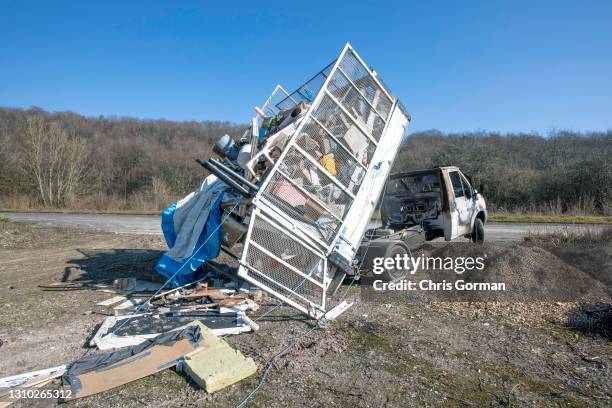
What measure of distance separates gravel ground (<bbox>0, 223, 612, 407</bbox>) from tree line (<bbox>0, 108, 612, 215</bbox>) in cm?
1914

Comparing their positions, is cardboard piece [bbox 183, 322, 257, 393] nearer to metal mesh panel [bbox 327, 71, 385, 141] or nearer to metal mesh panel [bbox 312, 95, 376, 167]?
metal mesh panel [bbox 312, 95, 376, 167]

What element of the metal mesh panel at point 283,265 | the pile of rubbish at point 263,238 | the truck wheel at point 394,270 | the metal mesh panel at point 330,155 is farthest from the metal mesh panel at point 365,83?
the metal mesh panel at point 283,265

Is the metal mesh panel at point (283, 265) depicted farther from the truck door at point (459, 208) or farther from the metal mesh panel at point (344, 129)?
the truck door at point (459, 208)

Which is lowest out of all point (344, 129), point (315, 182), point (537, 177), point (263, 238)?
point (263, 238)

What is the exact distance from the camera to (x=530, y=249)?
7.64m

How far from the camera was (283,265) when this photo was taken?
17.9ft

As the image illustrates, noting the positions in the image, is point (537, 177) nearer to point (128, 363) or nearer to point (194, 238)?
point (194, 238)

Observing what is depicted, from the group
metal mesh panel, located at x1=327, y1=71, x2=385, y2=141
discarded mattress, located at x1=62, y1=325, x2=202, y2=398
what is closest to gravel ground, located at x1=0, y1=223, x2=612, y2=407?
discarded mattress, located at x1=62, y1=325, x2=202, y2=398

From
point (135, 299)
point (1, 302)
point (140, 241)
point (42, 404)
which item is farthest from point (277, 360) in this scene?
point (140, 241)

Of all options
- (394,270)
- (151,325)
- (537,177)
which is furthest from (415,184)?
(537,177)

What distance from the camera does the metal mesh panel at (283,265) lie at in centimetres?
533

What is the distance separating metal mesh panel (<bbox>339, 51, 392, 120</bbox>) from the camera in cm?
638

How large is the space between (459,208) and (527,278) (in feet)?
8.93

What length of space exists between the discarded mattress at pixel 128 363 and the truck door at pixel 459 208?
615cm
